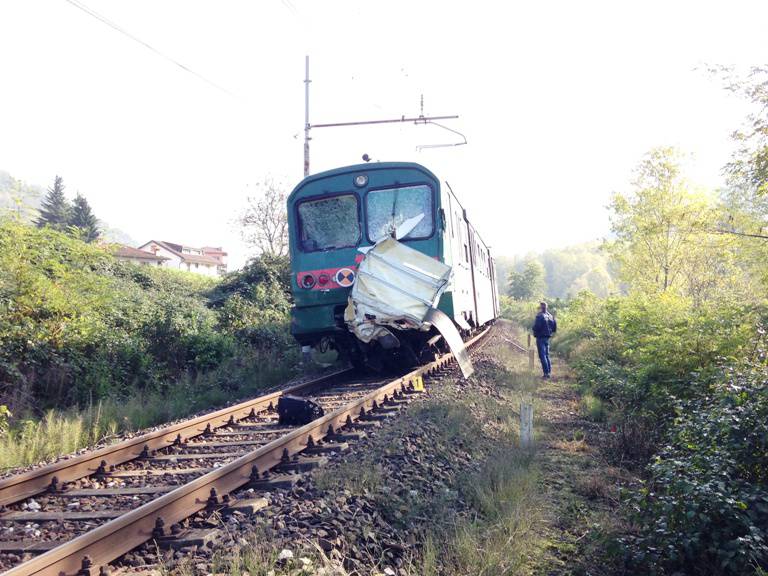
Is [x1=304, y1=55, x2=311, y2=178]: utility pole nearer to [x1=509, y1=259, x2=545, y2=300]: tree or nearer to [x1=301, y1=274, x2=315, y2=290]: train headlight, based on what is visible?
[x1=301, y1=274, x2=315, y2=290]: train headlight

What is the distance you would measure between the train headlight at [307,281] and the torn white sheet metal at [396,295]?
107 cm

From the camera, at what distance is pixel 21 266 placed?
29.3ft

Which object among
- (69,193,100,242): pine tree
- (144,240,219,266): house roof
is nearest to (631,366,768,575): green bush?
(69,193,100,242): pine tree

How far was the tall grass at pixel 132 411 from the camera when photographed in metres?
6.22

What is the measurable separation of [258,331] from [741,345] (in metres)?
10.7

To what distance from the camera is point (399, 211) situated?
30.6ft

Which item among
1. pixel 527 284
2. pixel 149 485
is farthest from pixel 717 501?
pixel 527 284

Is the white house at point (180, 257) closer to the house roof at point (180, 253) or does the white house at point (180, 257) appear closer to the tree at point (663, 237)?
the house roof at point (180, 253)

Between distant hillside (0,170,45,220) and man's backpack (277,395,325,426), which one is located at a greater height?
distant hillside (0,170,45,220)

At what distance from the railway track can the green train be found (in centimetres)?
223

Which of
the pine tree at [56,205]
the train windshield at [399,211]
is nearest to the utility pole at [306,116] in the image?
the train windshield at [399,211]

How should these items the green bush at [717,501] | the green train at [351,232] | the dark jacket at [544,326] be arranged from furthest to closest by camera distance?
1. the dark jacket at [544,326]
2. the green train at [351,232]
3. the green bush at [717,501]

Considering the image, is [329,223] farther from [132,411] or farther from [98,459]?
[98,459]

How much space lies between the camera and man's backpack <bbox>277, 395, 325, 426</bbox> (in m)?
6.71
